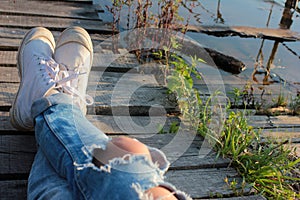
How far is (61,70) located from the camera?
7.19ft

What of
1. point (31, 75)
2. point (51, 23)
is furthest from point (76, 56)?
point (51, 23)

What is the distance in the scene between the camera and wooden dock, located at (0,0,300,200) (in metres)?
1.85

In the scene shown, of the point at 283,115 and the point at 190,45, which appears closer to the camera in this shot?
the point at 283,115

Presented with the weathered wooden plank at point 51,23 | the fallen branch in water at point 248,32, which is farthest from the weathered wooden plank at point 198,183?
the fallen branch in water at point 248,32

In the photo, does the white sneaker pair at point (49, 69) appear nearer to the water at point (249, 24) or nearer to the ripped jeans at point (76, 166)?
the ripped jeans at point (76, 166)

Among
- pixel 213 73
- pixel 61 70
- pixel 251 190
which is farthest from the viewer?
pixel 213 73

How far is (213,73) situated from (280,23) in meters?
2.07

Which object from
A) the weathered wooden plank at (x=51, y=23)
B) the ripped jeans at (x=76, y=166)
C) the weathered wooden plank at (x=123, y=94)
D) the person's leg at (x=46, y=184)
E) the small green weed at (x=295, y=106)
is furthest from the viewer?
the weathered wooden plank at (x=51, y=23)

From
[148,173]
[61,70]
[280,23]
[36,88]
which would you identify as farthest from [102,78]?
[280,23]

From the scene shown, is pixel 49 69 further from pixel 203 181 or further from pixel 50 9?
pixel 50 9

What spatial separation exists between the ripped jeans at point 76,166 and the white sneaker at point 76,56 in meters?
0.35

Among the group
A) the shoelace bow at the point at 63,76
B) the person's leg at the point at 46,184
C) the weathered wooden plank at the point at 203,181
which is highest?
the shoelace bow at the point at 63,76

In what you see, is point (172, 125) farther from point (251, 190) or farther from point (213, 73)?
point (213, 73)

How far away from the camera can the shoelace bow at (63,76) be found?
1993 mm
